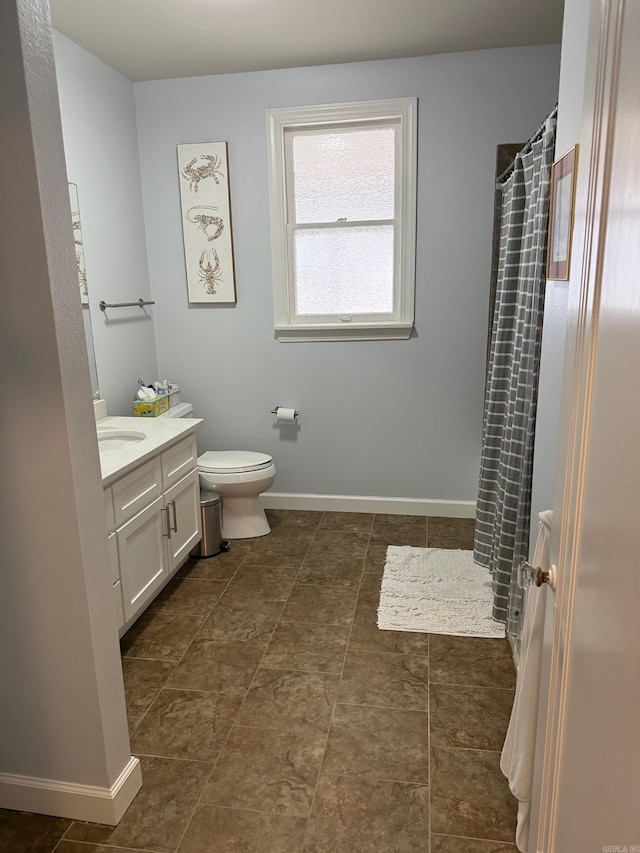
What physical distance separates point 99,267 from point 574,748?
3.16 metres

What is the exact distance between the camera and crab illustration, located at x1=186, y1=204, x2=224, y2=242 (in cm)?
369

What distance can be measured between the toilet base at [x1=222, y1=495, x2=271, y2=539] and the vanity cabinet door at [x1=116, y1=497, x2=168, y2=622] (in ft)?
2.63

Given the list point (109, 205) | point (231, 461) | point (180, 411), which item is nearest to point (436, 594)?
point (231, 461)


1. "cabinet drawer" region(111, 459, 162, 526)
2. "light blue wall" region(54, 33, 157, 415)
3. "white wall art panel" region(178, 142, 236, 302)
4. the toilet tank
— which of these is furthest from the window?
"cabinet drawer" region(111, 459, 162, 526)

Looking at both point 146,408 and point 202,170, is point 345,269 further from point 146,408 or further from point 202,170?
point 146,408

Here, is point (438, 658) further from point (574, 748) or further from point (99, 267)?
point (99, 267)

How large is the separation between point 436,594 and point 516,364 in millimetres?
1236

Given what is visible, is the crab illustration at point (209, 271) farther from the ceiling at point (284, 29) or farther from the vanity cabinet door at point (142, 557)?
the vanity cabinet door at point (142, 557)

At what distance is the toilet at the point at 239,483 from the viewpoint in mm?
3428

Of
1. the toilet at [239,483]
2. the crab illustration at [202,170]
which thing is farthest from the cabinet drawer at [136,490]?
the crab illustration at [202,170]

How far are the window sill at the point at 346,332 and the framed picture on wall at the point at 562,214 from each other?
6.13 feet

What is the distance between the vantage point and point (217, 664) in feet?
8.05

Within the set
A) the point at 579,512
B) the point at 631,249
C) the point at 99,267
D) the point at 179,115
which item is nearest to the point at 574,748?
the point at 579,512

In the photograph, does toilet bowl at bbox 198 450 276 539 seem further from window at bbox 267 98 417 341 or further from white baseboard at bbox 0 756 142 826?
white baseboard at bbox 0 756 142 826
